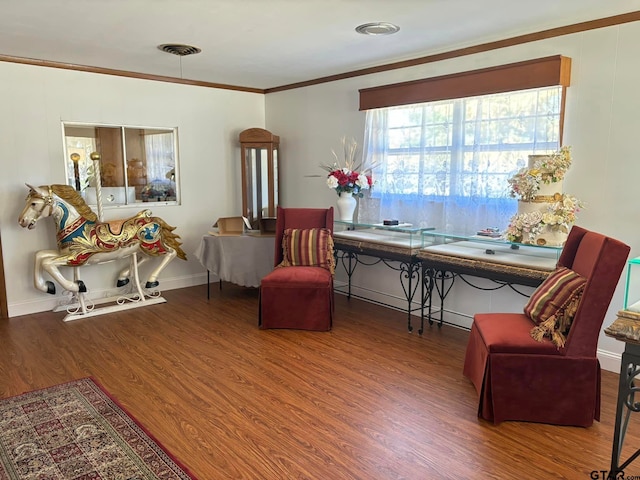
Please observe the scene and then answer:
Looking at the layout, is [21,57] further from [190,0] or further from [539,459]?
[539,459]

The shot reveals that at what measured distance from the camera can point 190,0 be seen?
2.96 meters

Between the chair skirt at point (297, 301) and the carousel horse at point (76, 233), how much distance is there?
4.99 ft

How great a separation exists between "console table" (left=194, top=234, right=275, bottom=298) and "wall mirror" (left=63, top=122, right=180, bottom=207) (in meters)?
0.91

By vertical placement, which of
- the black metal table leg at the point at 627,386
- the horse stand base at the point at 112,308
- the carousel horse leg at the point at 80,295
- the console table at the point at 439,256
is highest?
the console table at the point at 439,256

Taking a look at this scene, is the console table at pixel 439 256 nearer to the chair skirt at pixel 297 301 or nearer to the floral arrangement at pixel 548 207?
the floral arrangement at pixel 548 207

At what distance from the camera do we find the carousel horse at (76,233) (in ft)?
14.4

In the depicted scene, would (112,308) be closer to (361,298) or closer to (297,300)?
(297,300)

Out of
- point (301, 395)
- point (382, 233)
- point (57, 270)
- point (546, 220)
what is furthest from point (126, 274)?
point (546, 220)

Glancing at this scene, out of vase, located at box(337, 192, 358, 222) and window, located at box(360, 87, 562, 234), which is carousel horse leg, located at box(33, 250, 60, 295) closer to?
vase, located at box(337, 192, 358, 222)

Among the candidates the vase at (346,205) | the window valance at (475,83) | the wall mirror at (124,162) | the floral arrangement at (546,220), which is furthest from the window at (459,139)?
the wall mirror at (124,162)

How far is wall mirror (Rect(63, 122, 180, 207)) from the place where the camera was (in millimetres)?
4957

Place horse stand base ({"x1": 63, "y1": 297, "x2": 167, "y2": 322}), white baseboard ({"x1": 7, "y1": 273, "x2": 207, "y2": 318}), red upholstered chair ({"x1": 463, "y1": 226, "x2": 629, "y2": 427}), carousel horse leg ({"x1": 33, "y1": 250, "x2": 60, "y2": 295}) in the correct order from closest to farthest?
1. red upholstered chair ({"x1": 463, "y1": 226, "x2": 629, "y2": 427})
2. carousel horse leg ({"x1": 33, "y1": 250, "x2": 60, "y2": 295})
3. horse stand base ({"x1": 63, "y1": 297, "x2": 167, "y2": 322})
4. white baseboard ({"x1": 7, "y1": 273, "x2": 207, "y2": 318})

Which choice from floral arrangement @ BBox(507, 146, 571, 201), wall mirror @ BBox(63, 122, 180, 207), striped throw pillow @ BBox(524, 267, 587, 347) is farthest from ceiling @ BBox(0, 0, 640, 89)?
striped throw pillow @ BBox(524, 267, 587, 347)

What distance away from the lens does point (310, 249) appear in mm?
4484
